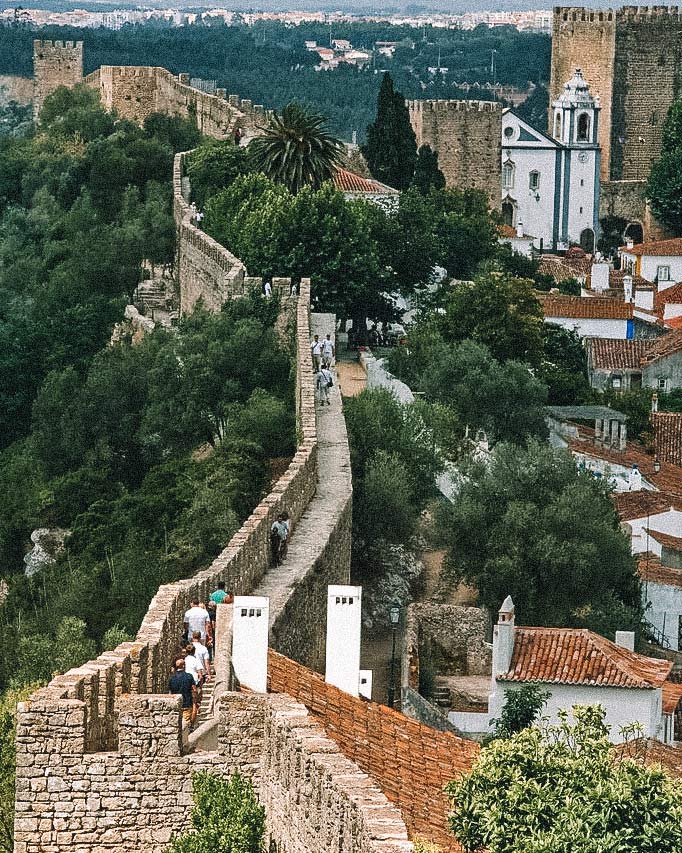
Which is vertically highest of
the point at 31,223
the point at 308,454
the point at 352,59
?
the point at 308,454

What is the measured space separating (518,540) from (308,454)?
5309 mm

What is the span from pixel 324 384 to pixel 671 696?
535cm

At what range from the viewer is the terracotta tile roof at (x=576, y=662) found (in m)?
21.9

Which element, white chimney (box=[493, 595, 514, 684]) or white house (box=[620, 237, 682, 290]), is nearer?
white chimney (box=[493, 595, 514, 684])

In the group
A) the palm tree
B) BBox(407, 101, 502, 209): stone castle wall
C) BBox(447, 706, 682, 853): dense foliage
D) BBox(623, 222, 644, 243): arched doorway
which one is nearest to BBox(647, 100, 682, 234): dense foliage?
BBox(623, 222, 644, 243): arched doorway

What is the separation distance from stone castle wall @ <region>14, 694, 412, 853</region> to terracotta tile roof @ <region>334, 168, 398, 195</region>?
97.6 feet

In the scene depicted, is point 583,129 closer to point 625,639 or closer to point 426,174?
point 426,174

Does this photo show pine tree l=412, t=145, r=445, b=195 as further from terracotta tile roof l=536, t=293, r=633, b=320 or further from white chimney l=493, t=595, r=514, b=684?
white chimney l=493, t=595, r=514, b=684

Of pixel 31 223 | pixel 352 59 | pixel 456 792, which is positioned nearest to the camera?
pixel 456 792

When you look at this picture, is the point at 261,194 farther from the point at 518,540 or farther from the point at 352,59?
the point at 352,59

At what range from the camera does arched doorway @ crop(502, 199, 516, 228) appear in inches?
2464

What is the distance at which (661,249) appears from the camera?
59.1 m

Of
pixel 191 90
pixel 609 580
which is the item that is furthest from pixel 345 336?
pixel 191 90

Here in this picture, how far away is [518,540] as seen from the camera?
25500 mm
